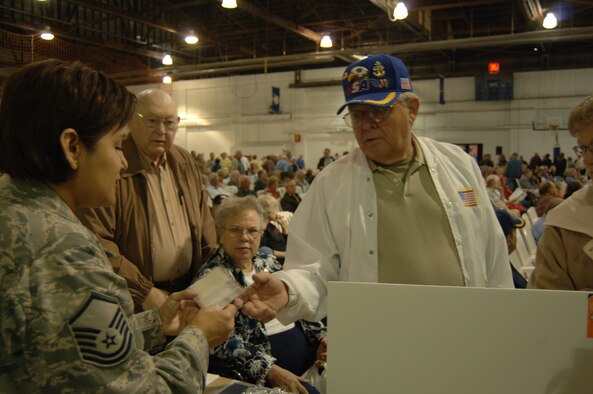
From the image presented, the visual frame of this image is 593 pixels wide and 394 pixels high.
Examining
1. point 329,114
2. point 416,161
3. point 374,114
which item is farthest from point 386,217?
point 329,114

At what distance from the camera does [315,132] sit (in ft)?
64.0

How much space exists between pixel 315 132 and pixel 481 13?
24.5 ft

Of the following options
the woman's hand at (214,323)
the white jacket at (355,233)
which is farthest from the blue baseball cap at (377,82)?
the woman's hand at (214,323)

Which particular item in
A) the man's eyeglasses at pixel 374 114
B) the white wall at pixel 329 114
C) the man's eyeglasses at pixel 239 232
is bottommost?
the man's eyeglasses at pixel 239 232

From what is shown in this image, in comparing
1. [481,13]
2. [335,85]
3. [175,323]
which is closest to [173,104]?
[175,323]

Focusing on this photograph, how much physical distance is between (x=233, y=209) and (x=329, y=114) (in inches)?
660

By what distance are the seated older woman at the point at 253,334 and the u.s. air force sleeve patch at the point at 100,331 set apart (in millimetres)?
1371

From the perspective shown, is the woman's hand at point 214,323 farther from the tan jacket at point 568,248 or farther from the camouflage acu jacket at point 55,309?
the tan jacket at point 568,248

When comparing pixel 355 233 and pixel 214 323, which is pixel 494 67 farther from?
pixel 214 323

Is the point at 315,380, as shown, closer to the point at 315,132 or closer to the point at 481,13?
the point at 481,13

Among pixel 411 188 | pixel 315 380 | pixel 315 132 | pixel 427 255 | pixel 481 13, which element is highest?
pixel 481 13

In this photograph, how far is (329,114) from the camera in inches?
750

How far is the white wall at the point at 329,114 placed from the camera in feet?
54.0

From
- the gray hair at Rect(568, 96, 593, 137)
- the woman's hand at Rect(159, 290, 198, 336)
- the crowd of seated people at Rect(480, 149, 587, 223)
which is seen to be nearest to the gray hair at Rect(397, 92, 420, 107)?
the gray hair at Rect(568, 96, 593, 137)
